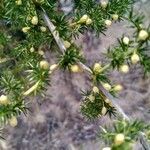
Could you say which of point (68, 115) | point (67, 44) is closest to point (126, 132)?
point (67, 44)

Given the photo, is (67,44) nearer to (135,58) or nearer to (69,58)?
(69,58)

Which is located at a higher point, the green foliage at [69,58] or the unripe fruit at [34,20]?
the unripe fruit at [34,20]

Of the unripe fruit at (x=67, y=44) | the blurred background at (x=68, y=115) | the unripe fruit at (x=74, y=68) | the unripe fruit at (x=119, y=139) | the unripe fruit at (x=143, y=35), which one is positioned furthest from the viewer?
the blurred background at (x=68, y=115)

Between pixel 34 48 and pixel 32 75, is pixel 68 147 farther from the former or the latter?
pixel 32 75

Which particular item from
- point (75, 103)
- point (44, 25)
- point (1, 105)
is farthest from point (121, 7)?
point (75, 103)

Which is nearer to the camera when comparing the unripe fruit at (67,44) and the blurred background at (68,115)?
the unripe fruit at (67,44)

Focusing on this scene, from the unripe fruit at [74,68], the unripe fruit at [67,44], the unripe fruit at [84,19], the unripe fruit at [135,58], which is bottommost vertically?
the unripe fruit at [135,58]

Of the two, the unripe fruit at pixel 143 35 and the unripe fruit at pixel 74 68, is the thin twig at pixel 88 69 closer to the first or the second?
the unripe fruit at pixel 74 68

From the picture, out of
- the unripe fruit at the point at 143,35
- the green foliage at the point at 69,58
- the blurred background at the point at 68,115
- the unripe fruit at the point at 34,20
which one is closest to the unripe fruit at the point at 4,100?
the green foliage at the point at 69,58
